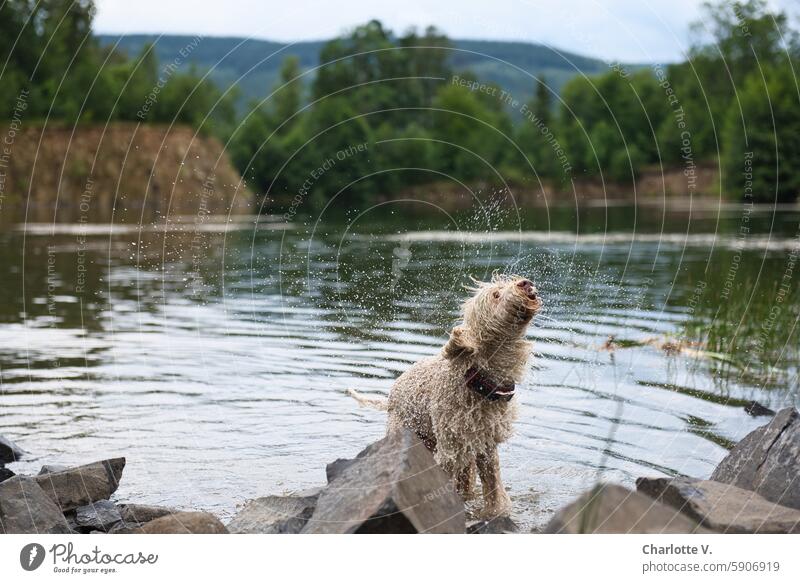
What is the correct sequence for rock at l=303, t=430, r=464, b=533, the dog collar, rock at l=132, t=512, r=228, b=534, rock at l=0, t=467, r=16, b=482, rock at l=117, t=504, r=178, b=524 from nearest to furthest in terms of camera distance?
rock at l=303, t=430, r=464, b=533, rock at l=132, t=512, r=228, b=534, the dog collar, rock at l=117, t=504, r=178, b=524, rock at l=0, t=467, r=16, b=482

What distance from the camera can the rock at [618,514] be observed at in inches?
257

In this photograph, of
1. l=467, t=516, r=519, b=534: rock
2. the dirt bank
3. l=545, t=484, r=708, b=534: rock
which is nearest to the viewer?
l=545, t=484, r=708, b=534: rock

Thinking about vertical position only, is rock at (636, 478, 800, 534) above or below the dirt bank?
below

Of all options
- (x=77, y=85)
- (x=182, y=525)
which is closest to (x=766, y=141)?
(x=77, y=85)

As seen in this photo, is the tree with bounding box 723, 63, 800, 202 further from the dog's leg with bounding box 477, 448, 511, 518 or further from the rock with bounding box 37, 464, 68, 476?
the rock with bounding box 37, 464, 68, 476

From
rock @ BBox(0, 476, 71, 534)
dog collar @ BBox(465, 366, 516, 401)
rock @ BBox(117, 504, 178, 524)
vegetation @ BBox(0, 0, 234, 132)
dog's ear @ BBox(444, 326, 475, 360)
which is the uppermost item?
vegetation @ BBox(0, 0, 234, 132)

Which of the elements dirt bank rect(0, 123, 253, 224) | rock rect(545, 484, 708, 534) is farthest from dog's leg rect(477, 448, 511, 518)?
dirt bank rect(0, 123, 253, 224)

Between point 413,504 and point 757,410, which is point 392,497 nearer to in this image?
point 413,504

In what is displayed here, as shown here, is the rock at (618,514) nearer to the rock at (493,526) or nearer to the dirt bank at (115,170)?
the rock at (493,526)

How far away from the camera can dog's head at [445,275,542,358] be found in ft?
28.3

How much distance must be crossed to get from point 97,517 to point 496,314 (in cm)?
452

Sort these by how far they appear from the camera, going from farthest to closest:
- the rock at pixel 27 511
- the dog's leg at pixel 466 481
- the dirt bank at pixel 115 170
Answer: the dirt bank at pixel 115 170
the dog's leg at pixel 466 481
the rock at pixel 27 511

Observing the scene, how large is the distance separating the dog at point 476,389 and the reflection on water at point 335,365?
2.43 ft

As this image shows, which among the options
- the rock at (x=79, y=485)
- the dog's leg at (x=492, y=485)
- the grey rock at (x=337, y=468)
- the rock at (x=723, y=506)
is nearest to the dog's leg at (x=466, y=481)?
the dog's leg at (x=492, y=485)
